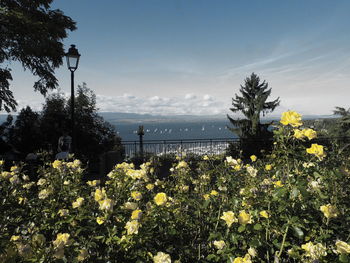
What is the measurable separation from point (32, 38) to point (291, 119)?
1304 centimetres

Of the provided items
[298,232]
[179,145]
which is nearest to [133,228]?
[298,232]

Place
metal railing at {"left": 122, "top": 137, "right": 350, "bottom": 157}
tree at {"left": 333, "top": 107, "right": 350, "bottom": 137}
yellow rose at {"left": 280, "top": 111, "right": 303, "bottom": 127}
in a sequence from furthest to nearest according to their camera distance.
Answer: tree at {"left": 333, "top": 107, "right": 350, "bottom": 137}
metal railing at {"left": 122, "top": 137, "right": 350, "bottom": 157}
yellow rose at {"left": 280, "top": 111, "right": 303, "bottom": 127}

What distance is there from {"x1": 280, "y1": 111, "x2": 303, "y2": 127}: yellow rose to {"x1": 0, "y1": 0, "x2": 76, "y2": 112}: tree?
12274 millimetres

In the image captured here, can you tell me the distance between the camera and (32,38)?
1150 centimetres

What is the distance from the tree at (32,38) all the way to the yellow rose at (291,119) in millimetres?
12274

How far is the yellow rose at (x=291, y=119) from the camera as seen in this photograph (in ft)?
6.47

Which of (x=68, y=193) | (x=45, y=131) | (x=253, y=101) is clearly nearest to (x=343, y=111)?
(x=253, y=101)

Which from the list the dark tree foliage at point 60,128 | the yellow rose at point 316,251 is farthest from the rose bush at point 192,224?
the dark tree foliage at point 60,128

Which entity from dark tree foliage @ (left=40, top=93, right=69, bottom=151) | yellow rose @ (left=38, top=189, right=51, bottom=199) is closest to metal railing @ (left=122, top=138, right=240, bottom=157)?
dark tree foliage @ (left=40, top=93, right=69, bottom=151)

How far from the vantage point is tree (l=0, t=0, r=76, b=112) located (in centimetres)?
1103

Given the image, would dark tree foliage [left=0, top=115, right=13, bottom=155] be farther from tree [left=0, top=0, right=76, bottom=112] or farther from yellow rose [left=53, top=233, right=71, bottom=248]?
yellow rose [left=53, top=233, right=71, bottom=248]

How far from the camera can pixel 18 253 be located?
134cm

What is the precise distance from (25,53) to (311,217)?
14.3 m

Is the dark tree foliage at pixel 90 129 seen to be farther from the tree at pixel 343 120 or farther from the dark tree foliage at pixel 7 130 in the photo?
the tree at pixel 343 120
